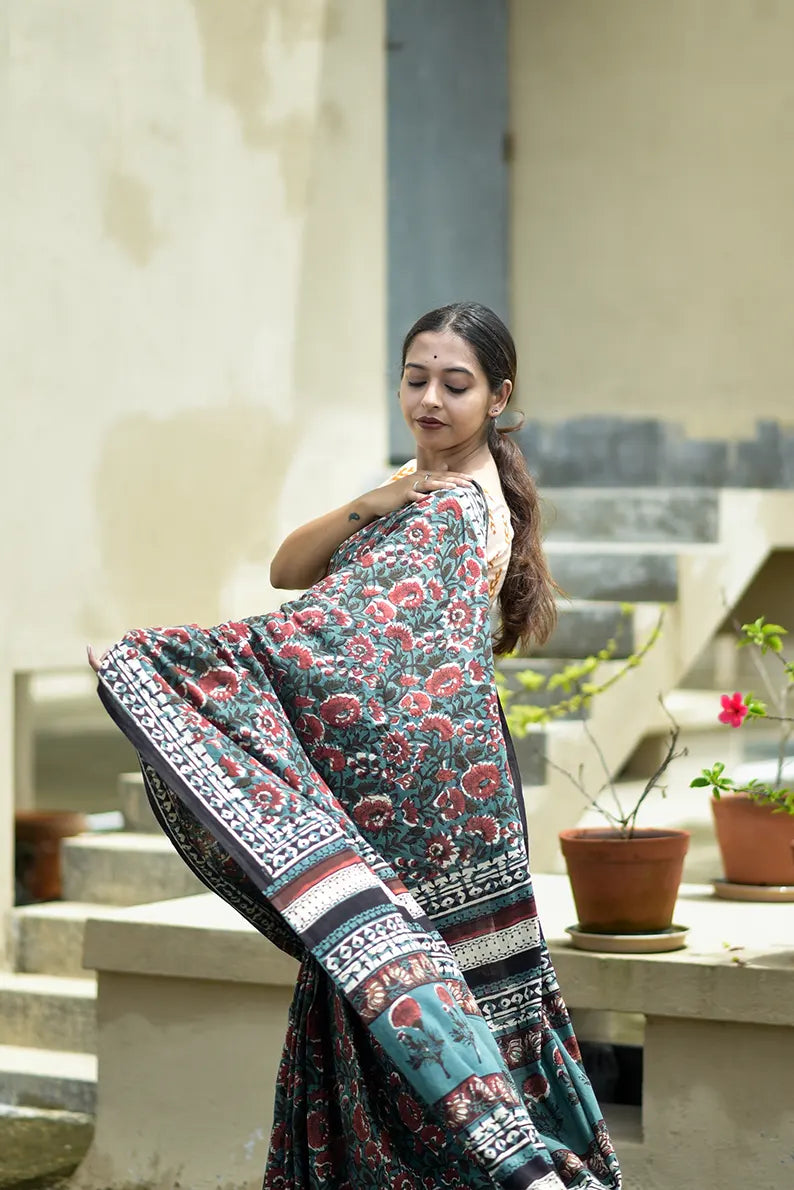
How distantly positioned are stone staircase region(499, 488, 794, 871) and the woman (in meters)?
2.13

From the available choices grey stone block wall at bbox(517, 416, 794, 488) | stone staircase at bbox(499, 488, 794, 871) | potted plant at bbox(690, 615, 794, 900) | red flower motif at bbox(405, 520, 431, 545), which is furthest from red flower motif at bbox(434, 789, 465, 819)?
grey stone block wall at bbox(517, 416, 794, 488)

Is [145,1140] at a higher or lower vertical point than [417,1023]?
lower

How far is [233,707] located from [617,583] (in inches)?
138

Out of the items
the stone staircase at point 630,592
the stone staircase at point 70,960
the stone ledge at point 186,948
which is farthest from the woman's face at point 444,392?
the stone staircase at point 630,592

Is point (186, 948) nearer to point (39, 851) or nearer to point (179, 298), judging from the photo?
point (39, 851)

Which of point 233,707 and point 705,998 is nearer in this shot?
point 233,707

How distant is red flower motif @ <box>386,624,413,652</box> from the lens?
2.49 meters

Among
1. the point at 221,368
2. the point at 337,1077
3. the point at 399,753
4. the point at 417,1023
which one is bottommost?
the point at 337,1077

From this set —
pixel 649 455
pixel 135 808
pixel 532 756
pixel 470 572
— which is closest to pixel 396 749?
pixel 470 572

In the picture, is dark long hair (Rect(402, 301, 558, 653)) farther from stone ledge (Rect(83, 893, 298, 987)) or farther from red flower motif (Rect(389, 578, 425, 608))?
stone ledge (Rect(83, 893, 298, 987))

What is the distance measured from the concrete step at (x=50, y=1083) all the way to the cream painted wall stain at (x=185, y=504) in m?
1.28

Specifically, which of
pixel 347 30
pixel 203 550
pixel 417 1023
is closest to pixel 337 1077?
pixel 417 1023

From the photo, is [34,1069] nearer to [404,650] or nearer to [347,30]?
[404,650]

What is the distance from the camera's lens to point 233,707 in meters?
2.42
